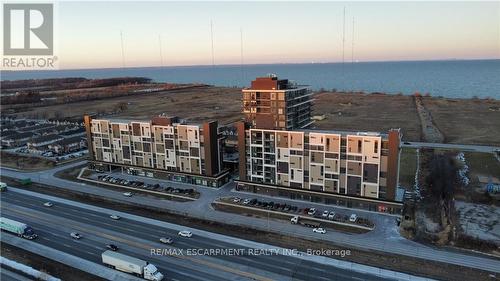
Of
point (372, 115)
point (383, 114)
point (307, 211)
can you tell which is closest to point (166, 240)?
point (307, 211)

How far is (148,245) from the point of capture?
5556cm

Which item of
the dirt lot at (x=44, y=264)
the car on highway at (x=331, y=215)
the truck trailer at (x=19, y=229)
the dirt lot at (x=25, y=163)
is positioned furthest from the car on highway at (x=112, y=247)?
the dirt lot at (x=25, y=163)

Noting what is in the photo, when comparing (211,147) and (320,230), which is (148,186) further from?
(320,230)

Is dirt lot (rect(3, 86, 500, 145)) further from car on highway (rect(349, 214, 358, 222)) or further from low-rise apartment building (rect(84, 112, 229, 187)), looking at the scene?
low-rise apartment building (rect(84, 112, 229, 187))

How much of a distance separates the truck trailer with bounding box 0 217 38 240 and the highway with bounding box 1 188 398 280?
1622 millimetres

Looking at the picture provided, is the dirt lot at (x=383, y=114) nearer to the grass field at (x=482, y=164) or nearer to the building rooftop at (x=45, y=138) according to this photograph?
the grass field at (x=482, y=164)

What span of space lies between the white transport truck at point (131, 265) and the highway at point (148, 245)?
7.70 ft

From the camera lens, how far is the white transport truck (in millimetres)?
46281

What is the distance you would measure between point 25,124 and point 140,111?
50456 mm

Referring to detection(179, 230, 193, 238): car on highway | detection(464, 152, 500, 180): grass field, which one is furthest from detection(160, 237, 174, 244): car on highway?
detection(464, 152, 500, 180): grass field

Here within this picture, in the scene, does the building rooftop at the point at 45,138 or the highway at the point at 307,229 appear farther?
the building rooftop at the point at 45,138

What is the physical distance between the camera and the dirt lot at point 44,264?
157ft

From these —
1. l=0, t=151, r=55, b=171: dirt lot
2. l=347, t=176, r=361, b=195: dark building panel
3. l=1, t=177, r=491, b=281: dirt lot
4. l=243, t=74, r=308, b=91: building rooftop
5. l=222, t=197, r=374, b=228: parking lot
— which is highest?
l=243, t=74, r=308, b=91: building rooftop

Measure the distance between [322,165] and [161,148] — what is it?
36.5 meters
